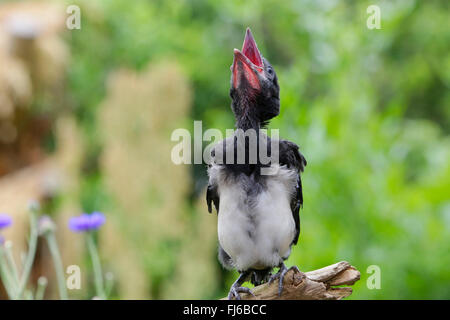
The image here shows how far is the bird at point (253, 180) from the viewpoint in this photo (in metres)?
1.79

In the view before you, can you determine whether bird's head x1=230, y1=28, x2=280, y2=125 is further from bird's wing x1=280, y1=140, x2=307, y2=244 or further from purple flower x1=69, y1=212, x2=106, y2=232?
purple flower x1=69, y1=212, x2=106, y2=232

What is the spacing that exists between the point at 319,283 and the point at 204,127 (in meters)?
4.66

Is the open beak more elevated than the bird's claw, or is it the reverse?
the open beak

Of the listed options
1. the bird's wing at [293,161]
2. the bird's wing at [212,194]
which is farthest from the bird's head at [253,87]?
the bird's wing at [212,194]

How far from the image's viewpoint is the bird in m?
1.79

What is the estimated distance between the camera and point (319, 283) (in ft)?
5.55

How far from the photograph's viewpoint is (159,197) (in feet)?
18.7

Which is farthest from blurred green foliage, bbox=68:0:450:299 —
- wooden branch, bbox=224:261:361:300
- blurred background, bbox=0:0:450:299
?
wooden branch, bbox=224:261:361:300

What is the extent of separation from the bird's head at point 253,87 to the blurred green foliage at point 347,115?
4.58 feet

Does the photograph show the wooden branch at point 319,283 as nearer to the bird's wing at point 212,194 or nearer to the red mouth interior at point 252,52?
the bird's wing at point 212,194

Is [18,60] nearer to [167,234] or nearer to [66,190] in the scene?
[66,190]

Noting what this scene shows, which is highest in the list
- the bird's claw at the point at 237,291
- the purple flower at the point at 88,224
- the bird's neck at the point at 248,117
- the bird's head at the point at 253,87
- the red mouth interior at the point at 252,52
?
the red mouth interior at the point at 252,52

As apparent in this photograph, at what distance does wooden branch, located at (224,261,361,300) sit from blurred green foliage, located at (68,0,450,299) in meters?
1.68
